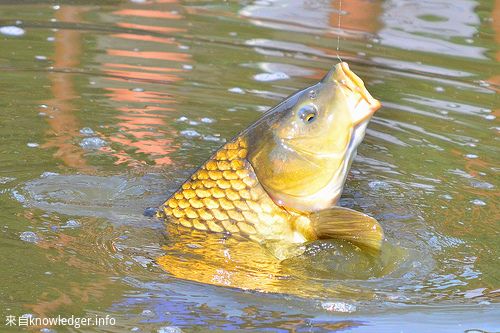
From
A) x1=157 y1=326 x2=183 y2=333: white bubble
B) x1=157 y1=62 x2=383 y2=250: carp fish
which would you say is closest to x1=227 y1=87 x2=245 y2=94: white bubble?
x1=157 y1=62 x2=383 y2=250: carp fish

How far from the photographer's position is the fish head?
3416 mm

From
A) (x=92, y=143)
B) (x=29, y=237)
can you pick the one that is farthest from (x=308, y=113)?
(x=92, y=143)

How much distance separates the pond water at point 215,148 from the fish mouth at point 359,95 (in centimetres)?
49

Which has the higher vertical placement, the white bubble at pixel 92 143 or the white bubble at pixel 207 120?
the white bubble at pixel 92 143

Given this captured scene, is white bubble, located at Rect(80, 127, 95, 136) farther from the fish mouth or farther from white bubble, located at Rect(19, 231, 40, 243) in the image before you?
the fish mouth

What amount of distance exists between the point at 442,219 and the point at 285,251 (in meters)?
0.80

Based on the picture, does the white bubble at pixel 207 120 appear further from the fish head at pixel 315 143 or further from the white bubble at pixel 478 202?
the fish head at pixel 315 143

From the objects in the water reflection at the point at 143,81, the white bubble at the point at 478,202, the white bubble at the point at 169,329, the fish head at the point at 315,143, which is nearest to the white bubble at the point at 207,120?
the water reflection at the point at 143,81

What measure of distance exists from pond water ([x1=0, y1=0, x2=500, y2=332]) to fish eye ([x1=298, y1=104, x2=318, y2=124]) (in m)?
0.44

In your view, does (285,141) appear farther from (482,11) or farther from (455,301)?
(482,11)

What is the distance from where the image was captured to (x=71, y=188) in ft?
13.5

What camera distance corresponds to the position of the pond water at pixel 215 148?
10.4 feet

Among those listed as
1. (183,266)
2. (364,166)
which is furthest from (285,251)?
(364,166)

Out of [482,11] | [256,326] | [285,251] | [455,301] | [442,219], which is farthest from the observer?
[482,11]
